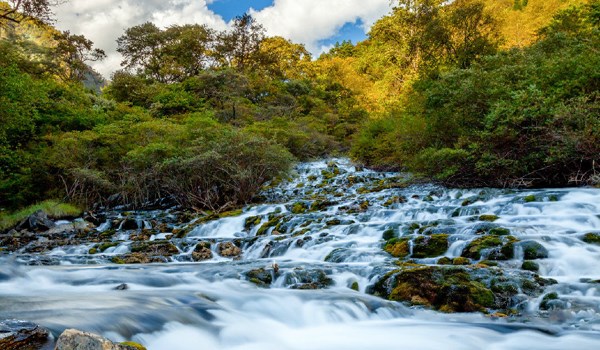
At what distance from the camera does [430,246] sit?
7242mm

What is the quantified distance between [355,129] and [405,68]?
19.2ft

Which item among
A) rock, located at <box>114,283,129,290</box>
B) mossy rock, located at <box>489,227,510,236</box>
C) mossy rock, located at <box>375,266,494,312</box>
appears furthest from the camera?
mossy rock, located at <box>489,227,510,236</box>

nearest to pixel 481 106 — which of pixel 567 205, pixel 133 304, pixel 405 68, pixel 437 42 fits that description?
pixel 567 205

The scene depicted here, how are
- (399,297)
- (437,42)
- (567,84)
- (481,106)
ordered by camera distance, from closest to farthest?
1. (399,297)
2. (567,84)
3. (481,106)
4. (437,42)

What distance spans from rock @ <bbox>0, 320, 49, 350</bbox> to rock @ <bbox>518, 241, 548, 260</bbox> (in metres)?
6.27

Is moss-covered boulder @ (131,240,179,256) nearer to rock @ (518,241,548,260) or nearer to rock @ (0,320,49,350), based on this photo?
rock @ (0,320,49,350)

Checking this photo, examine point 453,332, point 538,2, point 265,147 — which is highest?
point 538,2

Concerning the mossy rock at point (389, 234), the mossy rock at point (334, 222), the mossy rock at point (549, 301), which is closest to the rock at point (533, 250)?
the mossy rock at point (549, 301)

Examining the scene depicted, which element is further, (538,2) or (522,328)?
(538,2)

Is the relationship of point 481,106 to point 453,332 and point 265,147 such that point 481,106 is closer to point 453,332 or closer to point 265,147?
point 265,147

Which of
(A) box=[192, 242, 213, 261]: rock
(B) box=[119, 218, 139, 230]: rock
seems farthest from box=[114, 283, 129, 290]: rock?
(B) box=[119, 218, 139, 230]: rock

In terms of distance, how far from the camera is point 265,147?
15422 mm

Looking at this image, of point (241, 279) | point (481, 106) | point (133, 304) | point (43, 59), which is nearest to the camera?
point (133, 304)

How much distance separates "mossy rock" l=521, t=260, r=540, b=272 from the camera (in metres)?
5.93
